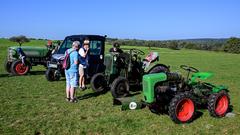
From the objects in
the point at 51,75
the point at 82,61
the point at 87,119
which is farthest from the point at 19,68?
the point at 87,119

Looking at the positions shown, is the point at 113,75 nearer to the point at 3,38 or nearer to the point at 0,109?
the point at 0,109

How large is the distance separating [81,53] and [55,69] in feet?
10.5

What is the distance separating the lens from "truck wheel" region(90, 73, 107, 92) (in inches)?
426

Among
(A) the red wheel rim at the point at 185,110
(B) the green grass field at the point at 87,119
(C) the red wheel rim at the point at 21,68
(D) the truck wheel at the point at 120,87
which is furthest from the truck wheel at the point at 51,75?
(A) the red wheel rim at the point at 185,110

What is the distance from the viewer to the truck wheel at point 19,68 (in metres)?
15.7

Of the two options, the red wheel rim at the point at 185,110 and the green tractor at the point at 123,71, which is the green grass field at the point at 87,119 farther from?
the green tractor at the point at 123,71

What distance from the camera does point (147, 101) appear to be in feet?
24.3

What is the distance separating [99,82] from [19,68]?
21.2 ft

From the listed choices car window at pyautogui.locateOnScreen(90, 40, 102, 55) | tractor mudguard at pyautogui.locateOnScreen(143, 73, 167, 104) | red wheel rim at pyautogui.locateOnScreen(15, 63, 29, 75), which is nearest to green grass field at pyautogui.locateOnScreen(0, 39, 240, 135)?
tractor mudguard at pyautogui.locateOnScreen(143, 73, 167, 104)

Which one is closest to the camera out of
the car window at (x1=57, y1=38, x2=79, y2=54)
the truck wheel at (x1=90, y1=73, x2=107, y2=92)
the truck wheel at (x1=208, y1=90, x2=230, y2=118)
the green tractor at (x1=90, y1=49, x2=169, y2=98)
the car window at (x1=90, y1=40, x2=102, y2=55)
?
the truck wheel at (x1=208, y1=90, x2=230, y2=118)

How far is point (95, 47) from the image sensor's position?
13102 millimetres

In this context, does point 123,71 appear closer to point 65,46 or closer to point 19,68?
point 65,46

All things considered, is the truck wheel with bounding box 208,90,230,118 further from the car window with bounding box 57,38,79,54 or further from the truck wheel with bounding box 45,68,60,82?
the truck wheel with bounding box 45,68,60,82

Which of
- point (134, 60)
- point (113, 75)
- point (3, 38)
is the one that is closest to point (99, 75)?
point (113, 75)
